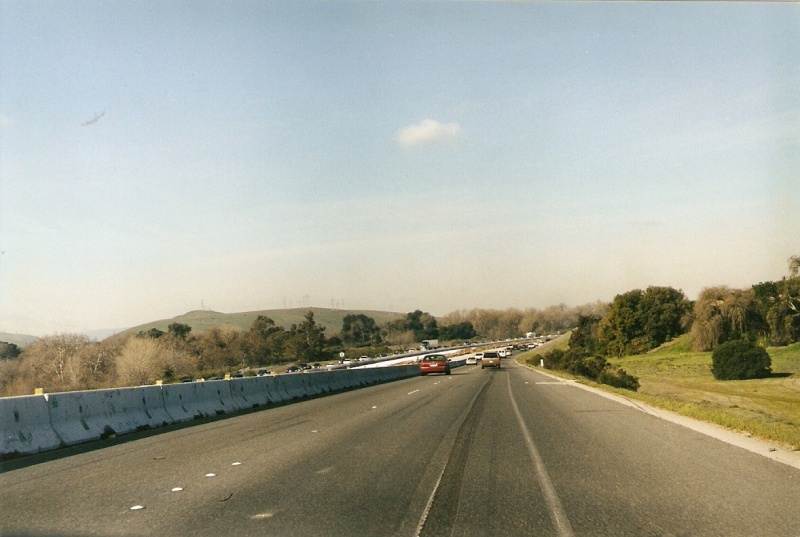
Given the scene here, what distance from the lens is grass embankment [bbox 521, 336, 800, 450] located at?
17.1 metres

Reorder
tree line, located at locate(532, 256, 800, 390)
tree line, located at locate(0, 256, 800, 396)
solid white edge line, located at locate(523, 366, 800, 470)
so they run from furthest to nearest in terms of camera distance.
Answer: tree line, located at locate(0, 256, 800, 396)
tree line, located at locate(532, 256, 800, 390)
solid white edge line, located at locate(523, 366, 800, 470)

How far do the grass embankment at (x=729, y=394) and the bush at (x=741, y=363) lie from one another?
3.47ft

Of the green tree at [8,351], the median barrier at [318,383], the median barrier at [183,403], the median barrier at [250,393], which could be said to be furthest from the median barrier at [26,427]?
the green tree at [8,351]

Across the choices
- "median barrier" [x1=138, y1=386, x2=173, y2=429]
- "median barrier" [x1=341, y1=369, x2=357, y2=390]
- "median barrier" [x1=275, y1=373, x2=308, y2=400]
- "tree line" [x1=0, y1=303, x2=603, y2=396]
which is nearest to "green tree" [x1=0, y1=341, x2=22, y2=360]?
"tree line" [x1=0, y1=303, x2=603, y2=396]

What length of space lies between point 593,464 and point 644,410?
439 inches

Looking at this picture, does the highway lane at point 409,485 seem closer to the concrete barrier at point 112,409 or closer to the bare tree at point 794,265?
the concrete barrier at point 112,409

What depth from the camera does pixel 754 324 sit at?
78188 mm

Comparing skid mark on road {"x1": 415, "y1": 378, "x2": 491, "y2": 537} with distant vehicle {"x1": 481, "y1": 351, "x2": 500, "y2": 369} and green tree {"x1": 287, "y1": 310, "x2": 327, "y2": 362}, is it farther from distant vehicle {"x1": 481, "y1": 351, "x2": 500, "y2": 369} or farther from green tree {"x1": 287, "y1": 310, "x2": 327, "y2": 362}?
green tree {"x1": 287, "y1": 310, "x2": 327, "y2": 362}

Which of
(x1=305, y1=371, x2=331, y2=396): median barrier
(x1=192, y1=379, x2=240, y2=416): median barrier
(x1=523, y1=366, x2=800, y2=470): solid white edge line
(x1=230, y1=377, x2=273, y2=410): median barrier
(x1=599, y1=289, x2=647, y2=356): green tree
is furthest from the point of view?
(x1=599, y1=289, x2=647, y2=356): green tree

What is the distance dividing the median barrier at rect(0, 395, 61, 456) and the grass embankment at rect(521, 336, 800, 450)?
40.7ft

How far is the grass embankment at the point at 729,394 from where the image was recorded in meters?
17.1

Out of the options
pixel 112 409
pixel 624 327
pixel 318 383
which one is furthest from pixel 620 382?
pixel 624 327

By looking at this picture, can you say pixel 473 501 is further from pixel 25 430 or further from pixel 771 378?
pixel 771 378

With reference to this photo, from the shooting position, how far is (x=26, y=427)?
42.5ft
